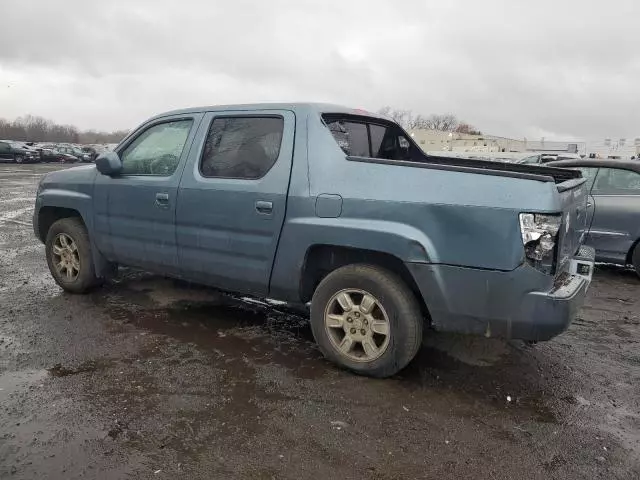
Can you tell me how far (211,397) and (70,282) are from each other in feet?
9.54

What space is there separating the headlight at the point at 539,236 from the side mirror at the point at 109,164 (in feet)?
11.8

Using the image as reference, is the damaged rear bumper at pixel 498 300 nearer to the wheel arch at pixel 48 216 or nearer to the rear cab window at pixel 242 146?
the rear cab window at pixel 242 146

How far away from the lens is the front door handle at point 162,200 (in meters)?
4.41

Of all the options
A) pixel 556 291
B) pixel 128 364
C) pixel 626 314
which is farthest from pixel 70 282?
pixel 626 314

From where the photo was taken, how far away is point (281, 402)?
10.6 feet

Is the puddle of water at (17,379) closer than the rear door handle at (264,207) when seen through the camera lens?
Yes

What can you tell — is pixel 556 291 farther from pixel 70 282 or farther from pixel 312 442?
pixel 70 282

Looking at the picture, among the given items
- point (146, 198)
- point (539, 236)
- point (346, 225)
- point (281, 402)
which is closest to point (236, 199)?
point (346, 225)

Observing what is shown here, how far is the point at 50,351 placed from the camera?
3.95 m

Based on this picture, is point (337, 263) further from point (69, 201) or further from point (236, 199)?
point (69, 201)

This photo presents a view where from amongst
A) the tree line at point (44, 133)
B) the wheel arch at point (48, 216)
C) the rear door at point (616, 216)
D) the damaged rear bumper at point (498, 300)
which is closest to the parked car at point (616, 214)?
the rear door at point (616, 216)

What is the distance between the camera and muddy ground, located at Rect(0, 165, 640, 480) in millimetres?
2621

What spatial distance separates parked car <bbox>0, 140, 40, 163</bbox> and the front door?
40.3 meters

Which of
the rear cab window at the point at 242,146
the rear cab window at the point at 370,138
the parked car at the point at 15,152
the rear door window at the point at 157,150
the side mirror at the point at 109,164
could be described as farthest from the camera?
the parked car at the point at 15,152
